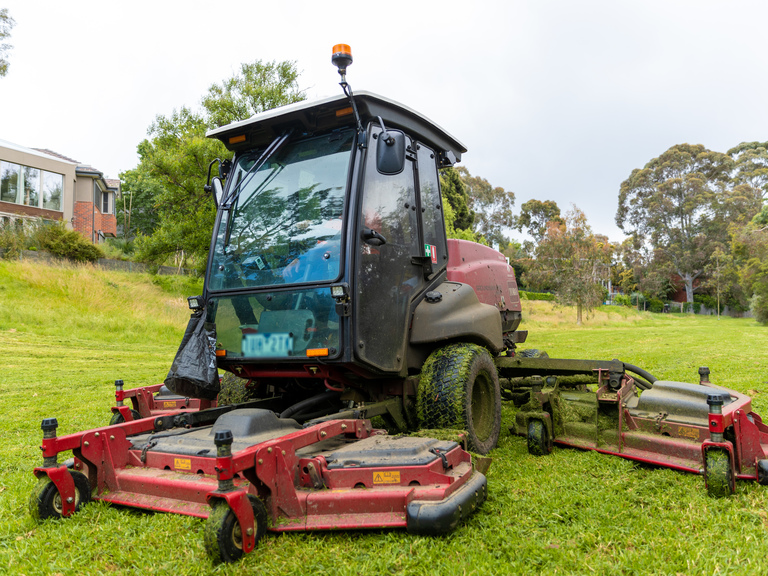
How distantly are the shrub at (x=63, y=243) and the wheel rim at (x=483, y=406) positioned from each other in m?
22.3

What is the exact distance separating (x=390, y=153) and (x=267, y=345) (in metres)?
1.55

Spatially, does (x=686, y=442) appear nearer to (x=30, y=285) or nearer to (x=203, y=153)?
(x=203, y=153)

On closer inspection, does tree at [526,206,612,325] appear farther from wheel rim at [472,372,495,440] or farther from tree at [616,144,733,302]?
wheel rim at [472,372,495,440]

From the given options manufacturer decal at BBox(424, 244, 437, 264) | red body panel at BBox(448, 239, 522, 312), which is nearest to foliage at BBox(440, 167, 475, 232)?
red body panel at BBox(448, 239, 522, 312)

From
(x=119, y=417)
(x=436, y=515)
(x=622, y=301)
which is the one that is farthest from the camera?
(x=622, y=301)

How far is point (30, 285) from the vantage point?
60.5 feet

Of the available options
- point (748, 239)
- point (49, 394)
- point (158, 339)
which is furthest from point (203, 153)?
point (748, 239)

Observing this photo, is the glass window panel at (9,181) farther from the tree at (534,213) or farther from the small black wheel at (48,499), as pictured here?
the tree at (534,213)

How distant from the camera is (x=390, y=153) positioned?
3.90 m

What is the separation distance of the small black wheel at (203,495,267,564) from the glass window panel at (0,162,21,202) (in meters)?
30.5

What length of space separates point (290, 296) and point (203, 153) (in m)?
15.9

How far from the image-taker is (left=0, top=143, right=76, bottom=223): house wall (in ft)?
89.4

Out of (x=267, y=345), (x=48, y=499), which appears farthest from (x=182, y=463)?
(x=267, y=345)

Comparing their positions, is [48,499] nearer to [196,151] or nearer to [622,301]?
[196,151]
